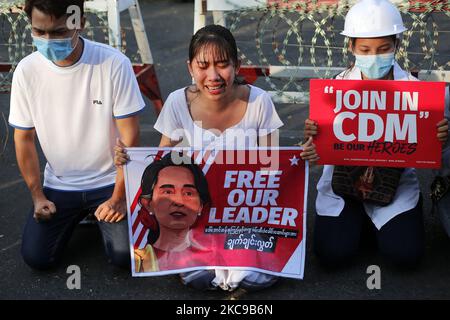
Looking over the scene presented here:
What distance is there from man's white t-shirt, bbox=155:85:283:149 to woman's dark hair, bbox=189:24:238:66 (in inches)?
9.7

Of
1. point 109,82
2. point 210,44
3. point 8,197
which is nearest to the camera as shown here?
point 210,44

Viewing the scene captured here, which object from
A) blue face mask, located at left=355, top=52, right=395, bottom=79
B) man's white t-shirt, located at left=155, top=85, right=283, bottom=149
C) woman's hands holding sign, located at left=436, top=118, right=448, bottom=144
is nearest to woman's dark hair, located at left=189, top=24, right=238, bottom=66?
man's white t-shirt, located at left=155, top=85, right=283, bottom=149

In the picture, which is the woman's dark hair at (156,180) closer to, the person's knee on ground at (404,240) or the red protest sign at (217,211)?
the red protest sign at (217,211)

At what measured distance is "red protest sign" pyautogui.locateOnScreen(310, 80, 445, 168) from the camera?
3.56 m

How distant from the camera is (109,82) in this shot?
376 cm

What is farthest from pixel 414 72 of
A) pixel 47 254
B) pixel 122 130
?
pixel 47 254

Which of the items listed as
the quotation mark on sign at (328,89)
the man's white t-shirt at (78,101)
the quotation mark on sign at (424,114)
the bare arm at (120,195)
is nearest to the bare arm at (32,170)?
the man's white t-shirt at (78,101)

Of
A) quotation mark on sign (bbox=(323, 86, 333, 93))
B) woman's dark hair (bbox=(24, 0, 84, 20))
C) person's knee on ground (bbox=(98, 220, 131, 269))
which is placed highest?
woman's dark hair (bbox=(24, 0, 84, 20))

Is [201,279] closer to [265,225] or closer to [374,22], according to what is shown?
[265,225]

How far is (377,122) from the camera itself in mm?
3625

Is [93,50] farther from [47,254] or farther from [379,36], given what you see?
[379,36]

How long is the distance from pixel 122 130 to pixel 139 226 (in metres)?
0.51
